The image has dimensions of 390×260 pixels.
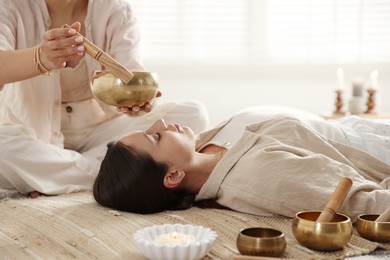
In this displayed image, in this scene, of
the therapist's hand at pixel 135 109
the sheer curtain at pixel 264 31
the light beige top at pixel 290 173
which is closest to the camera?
the light beige top at pixel 290 173

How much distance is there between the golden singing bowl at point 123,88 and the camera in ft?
7.28

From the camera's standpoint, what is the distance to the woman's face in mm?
2182

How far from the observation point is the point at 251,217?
6.86 feet

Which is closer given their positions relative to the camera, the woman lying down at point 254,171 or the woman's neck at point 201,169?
the woman lying down at point 254,171

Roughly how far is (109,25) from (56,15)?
0.24m

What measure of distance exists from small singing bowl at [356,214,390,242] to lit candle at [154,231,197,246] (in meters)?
0.48

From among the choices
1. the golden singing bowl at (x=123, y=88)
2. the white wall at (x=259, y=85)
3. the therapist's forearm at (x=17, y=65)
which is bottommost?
the white wall at (x=259, y=85)

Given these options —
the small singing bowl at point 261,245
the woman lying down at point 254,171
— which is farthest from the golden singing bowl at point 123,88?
the small singing bowl at point 261,245

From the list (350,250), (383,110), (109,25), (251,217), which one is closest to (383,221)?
(350,250)

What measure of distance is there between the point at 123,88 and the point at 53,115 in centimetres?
85

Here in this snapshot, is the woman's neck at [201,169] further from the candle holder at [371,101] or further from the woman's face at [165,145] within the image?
the candle holder at [371,101]

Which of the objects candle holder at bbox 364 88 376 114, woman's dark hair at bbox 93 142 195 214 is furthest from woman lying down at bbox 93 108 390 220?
candle holder at bbox 364 88 376 114

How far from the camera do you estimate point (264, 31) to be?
197 inches

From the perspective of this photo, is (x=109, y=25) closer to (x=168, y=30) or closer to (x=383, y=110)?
(x=168, y=30)
